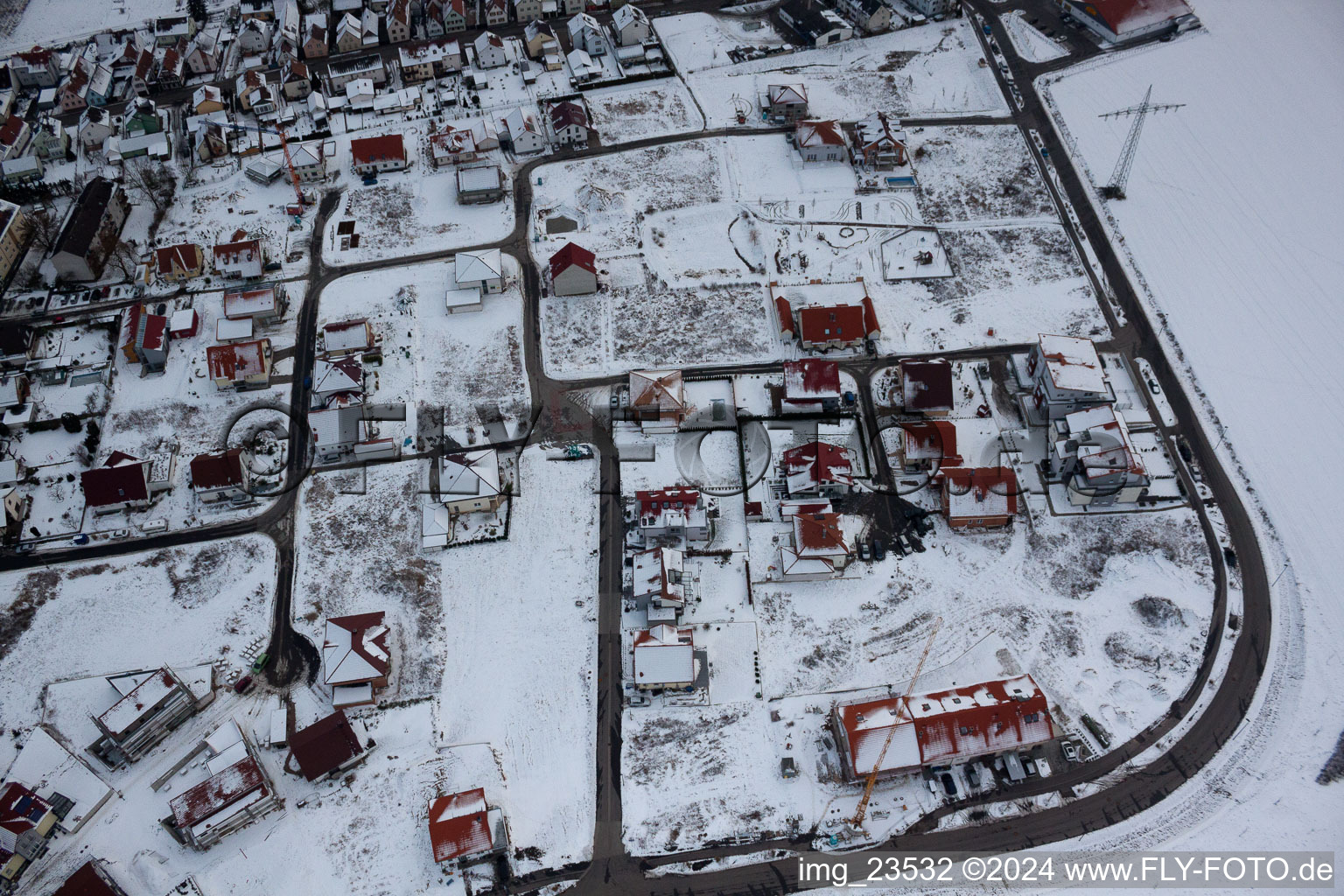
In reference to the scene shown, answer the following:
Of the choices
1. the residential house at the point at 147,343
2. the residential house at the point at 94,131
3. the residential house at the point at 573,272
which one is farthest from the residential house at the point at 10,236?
the residential house at the point at 573,272

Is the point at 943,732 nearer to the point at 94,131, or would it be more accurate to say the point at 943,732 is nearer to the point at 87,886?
the point at 87,886

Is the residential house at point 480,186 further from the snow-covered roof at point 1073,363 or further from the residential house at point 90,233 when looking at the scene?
the snow-covered roof at point 1073,363

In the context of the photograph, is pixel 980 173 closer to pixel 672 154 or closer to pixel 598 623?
pixel 672 154

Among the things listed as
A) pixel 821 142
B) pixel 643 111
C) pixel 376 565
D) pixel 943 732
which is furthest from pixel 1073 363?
pixel 643 111

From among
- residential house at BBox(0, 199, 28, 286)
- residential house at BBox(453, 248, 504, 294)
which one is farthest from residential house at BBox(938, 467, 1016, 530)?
residential house at BBox(0, 199, 28, 286)

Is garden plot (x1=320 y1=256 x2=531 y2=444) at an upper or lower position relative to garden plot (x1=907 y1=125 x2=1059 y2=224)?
lower

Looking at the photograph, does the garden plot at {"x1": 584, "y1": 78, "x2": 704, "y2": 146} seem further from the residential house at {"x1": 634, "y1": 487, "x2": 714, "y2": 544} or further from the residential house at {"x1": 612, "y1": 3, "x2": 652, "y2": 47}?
the residential house at {"x1": 634, "y1": 487, "x2": 714, "y2": 544}
